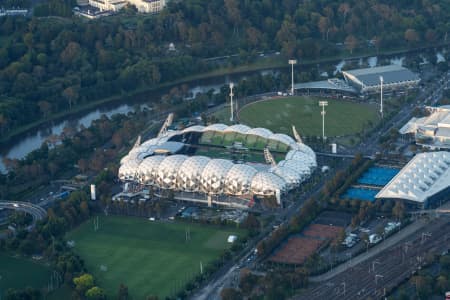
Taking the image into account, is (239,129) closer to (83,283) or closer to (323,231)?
(323,231)

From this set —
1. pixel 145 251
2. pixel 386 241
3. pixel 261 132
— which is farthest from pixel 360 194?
pixel 145 251

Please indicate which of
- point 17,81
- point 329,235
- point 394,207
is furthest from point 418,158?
point 17,81

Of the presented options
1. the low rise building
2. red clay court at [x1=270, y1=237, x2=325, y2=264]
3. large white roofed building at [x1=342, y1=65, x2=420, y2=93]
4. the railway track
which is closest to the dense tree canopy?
large white roofed building at [x1=342, y1=65, x2=420, y2=93]

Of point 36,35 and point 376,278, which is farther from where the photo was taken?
point 36,35

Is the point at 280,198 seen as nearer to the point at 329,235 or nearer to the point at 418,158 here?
the point at 329,235

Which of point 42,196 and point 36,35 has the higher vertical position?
point 36,35

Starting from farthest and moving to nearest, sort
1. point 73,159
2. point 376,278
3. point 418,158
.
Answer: point 73,159
point 418,158
point 376,278
